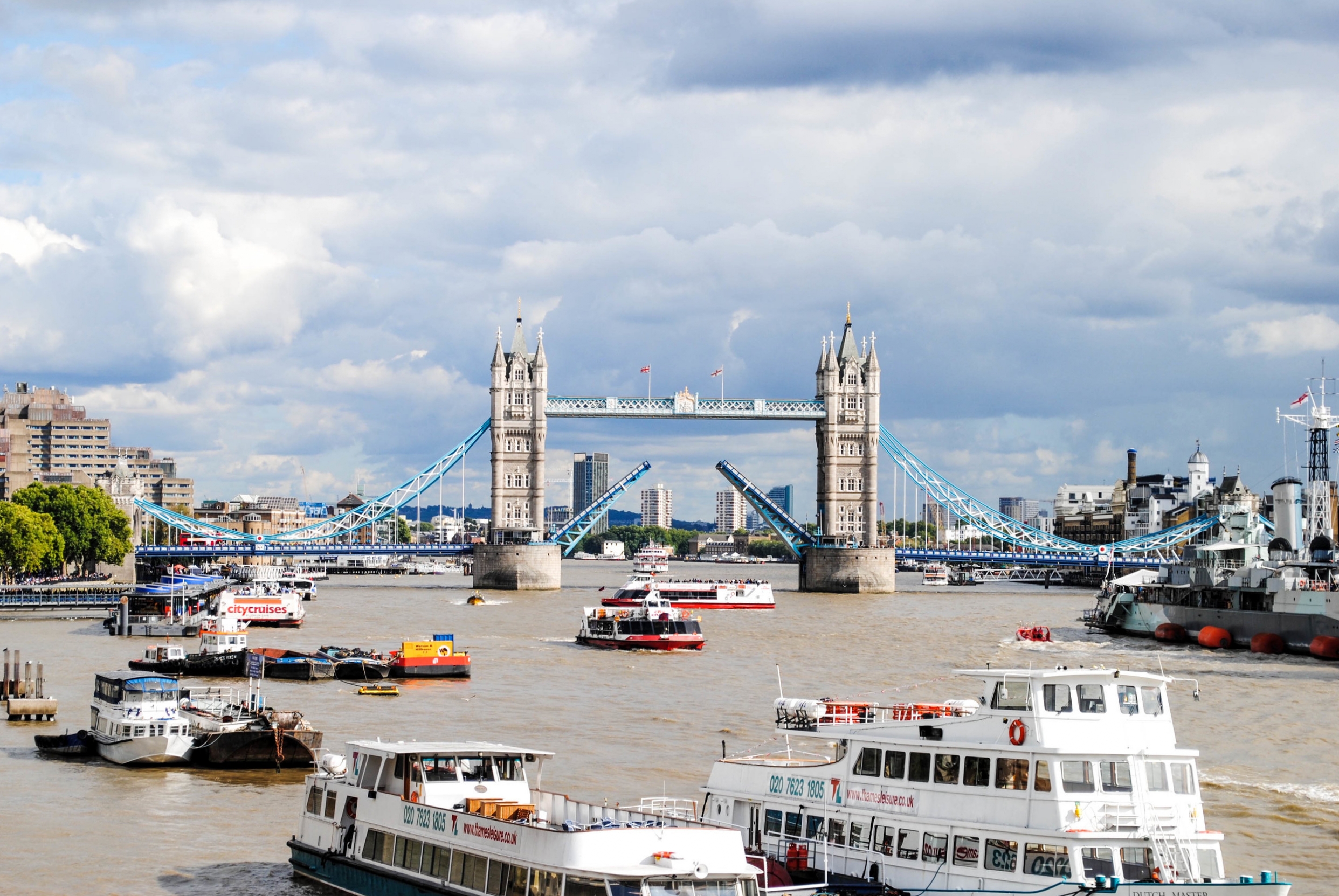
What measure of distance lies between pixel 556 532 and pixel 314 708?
8931cm

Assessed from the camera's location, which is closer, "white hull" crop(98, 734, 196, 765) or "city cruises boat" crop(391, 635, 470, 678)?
"white hull" crop(98, 734, 196, 765)

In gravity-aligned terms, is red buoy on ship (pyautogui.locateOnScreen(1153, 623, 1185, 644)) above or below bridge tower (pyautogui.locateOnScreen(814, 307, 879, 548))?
below

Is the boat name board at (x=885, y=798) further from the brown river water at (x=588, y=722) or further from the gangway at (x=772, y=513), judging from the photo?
the gangway at (x=772, y=513)

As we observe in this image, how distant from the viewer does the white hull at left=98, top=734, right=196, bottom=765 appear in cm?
3388

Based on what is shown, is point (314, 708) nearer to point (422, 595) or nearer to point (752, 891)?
point (752, 891)

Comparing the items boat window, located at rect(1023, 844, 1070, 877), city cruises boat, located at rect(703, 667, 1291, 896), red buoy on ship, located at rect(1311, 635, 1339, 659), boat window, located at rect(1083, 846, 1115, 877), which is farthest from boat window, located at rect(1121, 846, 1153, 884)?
red buoy on ship, located at rect(1311, 635, 1339, 659)

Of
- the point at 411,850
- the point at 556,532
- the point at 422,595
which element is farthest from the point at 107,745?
the point at 556,532

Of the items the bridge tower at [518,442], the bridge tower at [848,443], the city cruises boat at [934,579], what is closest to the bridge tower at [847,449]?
the bridge tower at [848,443]

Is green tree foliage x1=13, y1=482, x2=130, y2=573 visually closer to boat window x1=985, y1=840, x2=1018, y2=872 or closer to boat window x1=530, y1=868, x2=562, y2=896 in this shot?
boat window x1=530, y1=868, x2=562, y2=896

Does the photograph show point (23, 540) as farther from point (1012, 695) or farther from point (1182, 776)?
point (1182, 776)

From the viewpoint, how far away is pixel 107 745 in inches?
1359

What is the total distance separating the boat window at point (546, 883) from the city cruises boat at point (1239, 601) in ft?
180

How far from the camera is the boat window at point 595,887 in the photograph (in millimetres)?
18156

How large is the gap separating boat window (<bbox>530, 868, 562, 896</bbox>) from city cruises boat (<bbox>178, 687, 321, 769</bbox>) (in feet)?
51.8
